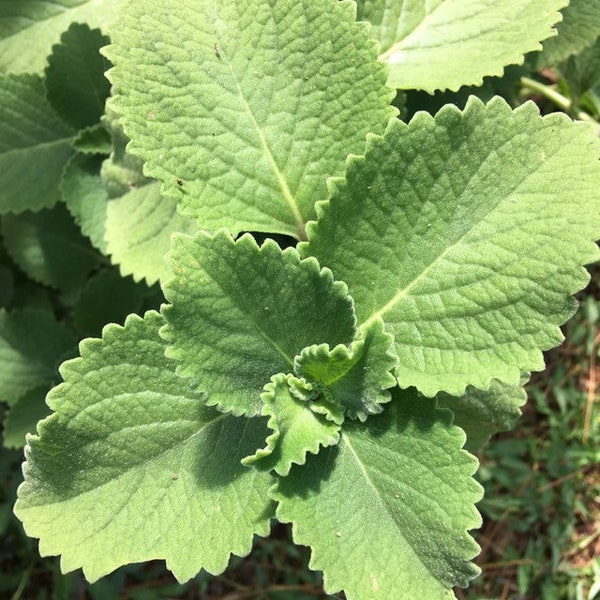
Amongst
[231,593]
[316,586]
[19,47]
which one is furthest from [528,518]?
[19,47]

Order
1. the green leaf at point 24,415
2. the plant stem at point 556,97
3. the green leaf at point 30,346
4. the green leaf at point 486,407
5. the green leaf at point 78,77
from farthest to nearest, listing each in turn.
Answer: the plant stem at point 556,97, the green leaf at point 30,346, the green leaf at point 24,415, the green leaf at point 78,77, the green leaf at point 486,407

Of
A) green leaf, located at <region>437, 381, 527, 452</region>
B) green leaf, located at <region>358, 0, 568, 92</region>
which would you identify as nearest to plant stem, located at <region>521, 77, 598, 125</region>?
green leaf, located at <region>358, 0, 568, 92</region>

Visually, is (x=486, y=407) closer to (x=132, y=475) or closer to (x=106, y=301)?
(x=132, y=475)

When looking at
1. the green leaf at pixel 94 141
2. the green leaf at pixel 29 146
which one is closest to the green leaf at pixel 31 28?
the green leaf at pixel 29 146

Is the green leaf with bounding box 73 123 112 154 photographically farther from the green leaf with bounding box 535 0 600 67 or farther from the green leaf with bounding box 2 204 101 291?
the green leaf with bounding box 535 0 600 67

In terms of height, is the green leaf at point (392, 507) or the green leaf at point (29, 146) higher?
the green leaf at point (29, 146)

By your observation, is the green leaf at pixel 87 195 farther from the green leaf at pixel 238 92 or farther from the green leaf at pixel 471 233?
the green leaf at pixel 471 233
